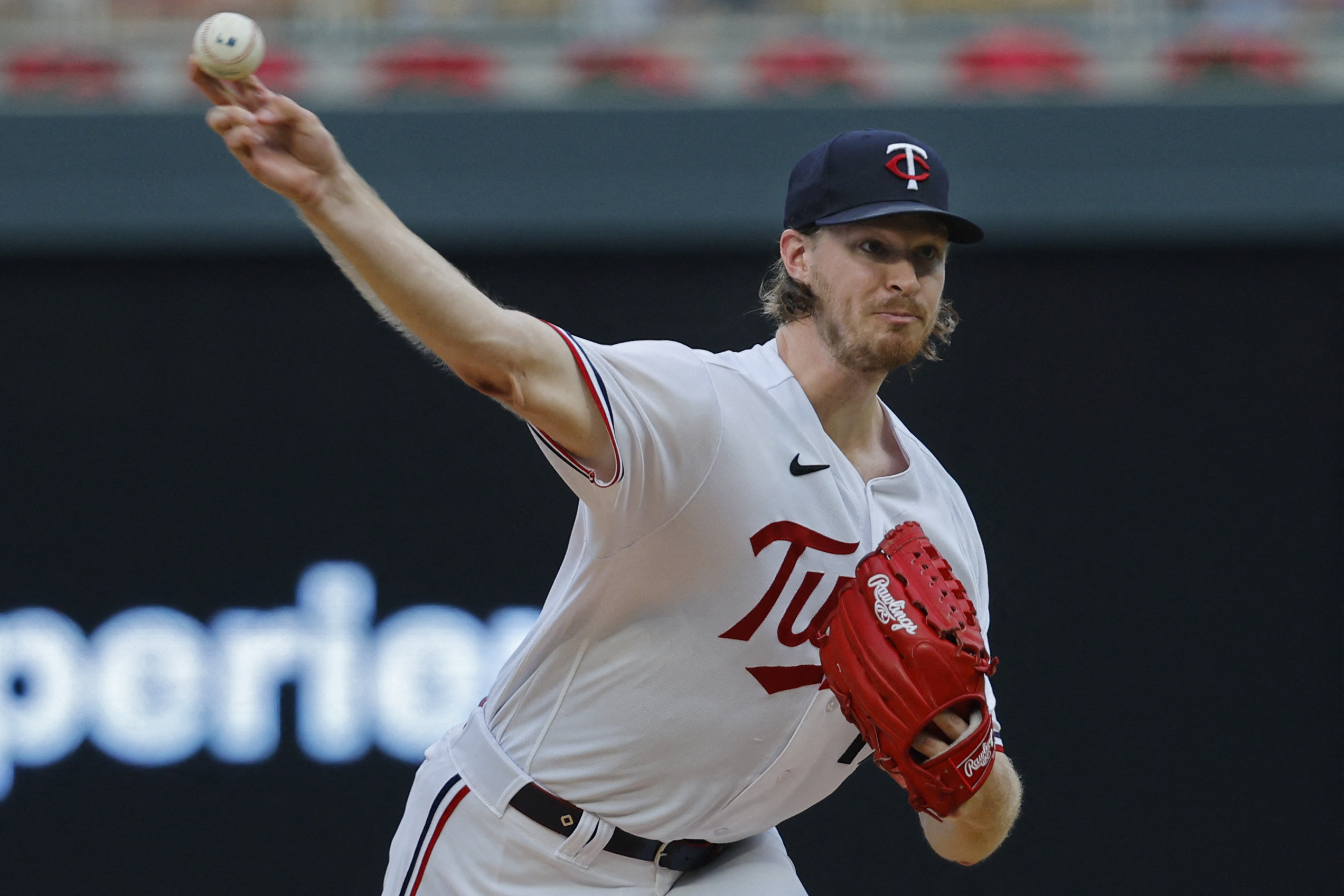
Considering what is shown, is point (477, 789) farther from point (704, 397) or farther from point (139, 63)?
point (139, 63)

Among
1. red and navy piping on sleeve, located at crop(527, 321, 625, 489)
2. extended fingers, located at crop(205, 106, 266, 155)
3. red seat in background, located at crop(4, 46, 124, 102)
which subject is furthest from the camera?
red seat in background, located at crop(4, 46, 124, 102)

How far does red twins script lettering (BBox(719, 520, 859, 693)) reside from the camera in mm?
2111

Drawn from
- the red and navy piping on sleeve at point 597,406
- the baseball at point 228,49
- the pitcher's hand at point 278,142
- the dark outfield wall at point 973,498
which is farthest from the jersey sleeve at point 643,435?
the dark outfield wall at point 973,498

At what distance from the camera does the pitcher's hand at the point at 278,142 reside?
1.56 m

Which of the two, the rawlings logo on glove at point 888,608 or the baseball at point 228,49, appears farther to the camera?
the rawlings logo on glove at point 888,608

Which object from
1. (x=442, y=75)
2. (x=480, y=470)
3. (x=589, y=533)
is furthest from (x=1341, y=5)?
(x=589, y=533)

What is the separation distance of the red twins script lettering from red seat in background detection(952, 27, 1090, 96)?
3432mm

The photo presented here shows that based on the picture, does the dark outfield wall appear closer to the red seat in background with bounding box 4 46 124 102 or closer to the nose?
the red seat in background with bounding box 4 46 124 102

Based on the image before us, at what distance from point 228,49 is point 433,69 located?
393 cm

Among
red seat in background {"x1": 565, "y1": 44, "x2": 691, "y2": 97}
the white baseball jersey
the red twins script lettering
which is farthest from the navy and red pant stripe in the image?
red seat in background {"x1": 565, "y1": 44, "x2": 691, "y2": 97}

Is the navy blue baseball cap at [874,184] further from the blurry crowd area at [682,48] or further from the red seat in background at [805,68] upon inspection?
the red seat in background at [805,68]

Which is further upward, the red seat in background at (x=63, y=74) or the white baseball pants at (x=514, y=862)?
the red seat in background at (x=63, y=74)

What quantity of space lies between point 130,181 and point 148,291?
0.30 metres

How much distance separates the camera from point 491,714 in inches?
91.7
